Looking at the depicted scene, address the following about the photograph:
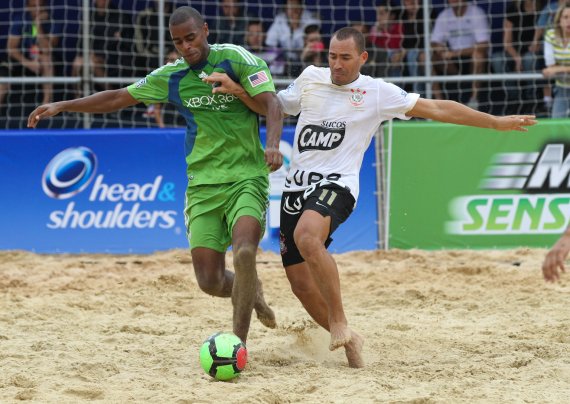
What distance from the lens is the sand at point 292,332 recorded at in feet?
16.6

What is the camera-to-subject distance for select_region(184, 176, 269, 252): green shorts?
19.6 ft

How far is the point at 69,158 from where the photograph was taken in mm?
10125

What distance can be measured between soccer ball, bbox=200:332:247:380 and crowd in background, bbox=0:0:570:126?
20.7 feet

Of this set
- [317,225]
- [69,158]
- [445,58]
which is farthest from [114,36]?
[317,225]

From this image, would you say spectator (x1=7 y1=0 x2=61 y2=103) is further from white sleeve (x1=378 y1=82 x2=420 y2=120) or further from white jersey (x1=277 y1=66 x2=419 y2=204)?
white sleeve (x1=378 y1=82 x2=420 y2=120)

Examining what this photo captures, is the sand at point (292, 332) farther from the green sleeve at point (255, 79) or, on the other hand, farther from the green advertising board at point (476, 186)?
the green sleeve at point (255, 79)

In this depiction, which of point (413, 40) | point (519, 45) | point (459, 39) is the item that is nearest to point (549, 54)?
point (519, 45)

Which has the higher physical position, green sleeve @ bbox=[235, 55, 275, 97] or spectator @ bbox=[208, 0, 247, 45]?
spectator @ bbox=[208, 0, 247, 45]

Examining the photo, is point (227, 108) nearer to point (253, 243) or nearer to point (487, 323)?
point (253, 243)

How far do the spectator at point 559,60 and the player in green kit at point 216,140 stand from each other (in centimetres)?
555

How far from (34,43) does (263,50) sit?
273cm

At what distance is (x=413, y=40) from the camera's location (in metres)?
11.8

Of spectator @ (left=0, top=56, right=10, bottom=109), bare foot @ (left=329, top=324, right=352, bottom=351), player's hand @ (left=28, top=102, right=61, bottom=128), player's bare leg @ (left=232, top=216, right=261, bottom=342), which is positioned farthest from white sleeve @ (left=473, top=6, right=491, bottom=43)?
bare foot @ (left=329, top=324, right=352, bottom=351)

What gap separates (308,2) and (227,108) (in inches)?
264
